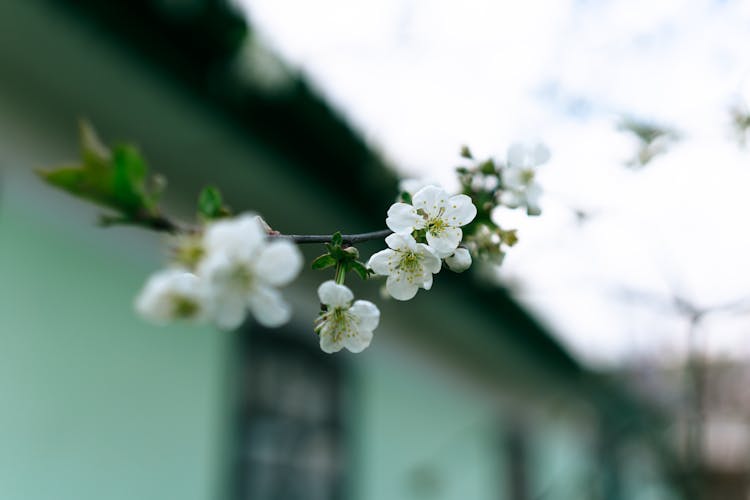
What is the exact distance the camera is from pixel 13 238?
2.74m

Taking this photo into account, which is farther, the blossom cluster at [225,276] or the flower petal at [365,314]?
the flower petal at [365,314]

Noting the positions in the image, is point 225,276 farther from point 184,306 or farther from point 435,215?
point 435,215

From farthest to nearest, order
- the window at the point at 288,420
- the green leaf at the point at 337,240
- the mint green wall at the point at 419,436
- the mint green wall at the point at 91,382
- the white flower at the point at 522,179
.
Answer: the mint green wall at the point at 419,436
the window at the point at 288,420
the mint green wall at the point at 91,382
the white flower at the point at 522,179
the green leaf at the point at 337,240

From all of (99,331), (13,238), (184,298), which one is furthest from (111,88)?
(184,298)

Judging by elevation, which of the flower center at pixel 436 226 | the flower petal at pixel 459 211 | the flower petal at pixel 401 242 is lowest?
the flower petal at pixel 401 242

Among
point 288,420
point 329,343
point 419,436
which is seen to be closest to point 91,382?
point 288,420

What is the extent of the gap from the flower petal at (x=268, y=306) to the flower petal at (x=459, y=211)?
236 millimetres

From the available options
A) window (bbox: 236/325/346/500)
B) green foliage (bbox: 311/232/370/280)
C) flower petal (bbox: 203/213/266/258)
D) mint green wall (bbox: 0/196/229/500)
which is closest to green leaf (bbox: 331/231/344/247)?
green foliage (bbox: 311/232/370/280)

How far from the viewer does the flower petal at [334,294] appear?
73cm

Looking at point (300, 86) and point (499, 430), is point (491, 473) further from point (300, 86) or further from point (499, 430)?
point (300, 86)

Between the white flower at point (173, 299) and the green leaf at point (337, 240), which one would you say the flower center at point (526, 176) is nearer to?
the green leaf at point (337, 240)

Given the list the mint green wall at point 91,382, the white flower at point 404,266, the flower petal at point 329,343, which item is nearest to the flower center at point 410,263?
the white flower at point 404,266

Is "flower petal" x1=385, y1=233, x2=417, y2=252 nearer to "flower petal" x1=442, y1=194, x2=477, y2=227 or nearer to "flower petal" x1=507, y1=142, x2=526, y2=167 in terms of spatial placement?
"flower petal" x1=442, y1=194, x2=477, y2=227

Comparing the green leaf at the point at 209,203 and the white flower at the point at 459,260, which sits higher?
the white flower at the point at 459,260
